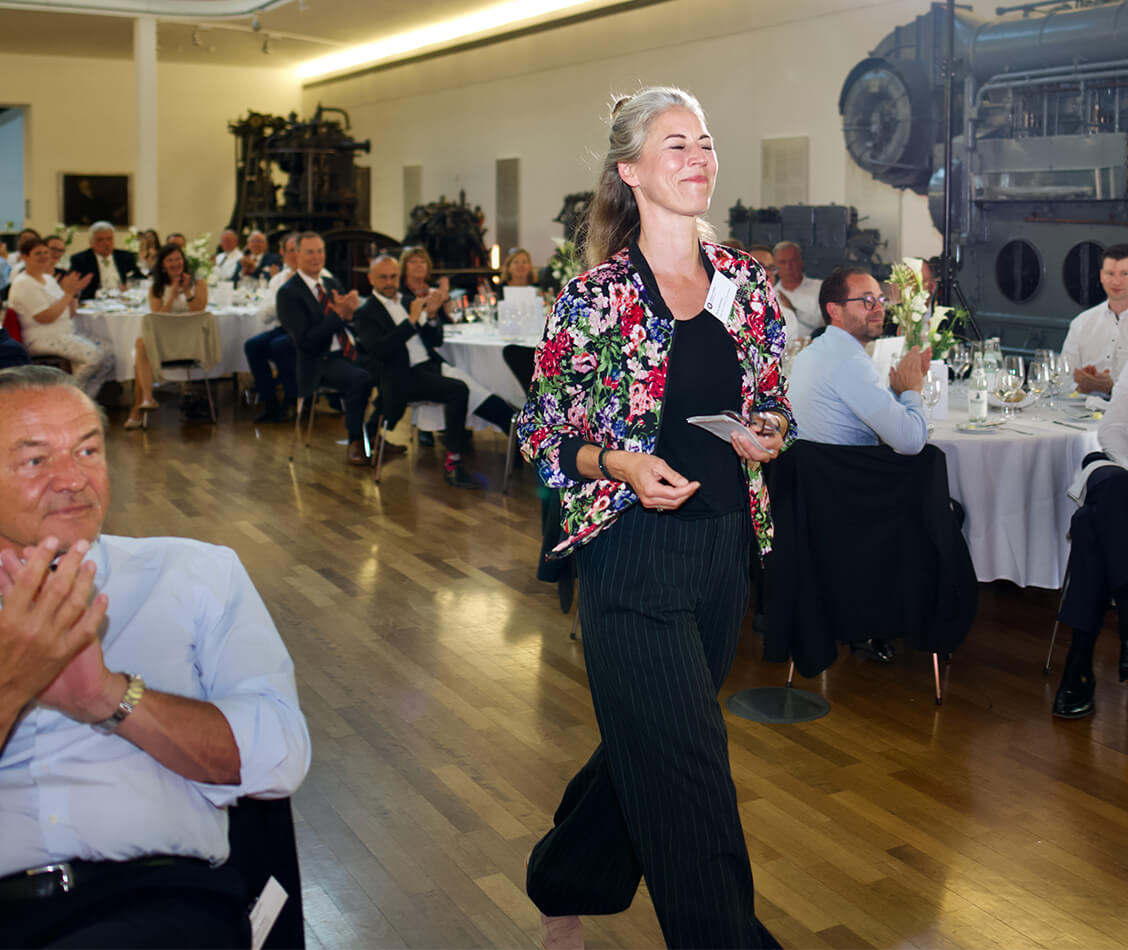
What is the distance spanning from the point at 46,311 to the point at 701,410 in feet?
25.8

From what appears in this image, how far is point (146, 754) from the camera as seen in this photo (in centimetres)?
158

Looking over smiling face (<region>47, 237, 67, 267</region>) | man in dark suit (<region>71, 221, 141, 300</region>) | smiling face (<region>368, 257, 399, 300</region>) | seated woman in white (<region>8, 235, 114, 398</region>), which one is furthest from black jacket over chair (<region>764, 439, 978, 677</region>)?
man in dark suit (<region>71, 221, 141, 300</region>)

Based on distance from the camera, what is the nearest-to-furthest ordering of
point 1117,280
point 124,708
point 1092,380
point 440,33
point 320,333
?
point 124,708 < point 1092,380 < point 1117,280 < point 320,333 < point 440,33

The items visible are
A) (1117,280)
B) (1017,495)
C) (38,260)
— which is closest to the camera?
(1017,495)

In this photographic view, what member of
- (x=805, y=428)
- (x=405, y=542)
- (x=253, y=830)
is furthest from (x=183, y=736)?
(x=405, y=542)

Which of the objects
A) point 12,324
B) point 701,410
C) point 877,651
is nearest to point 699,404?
point 701,410

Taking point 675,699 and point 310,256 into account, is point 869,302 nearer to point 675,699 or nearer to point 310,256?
point 675,699

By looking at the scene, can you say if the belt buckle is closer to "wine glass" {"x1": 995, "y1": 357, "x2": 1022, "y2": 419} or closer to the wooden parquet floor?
the wooden parquet floor

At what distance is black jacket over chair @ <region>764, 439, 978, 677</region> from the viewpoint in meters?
3.55

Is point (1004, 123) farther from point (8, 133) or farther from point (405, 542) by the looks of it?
point (8, 133)

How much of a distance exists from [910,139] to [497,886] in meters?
8.20

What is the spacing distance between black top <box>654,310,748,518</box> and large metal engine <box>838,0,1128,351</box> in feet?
21.6

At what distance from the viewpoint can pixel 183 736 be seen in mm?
1517

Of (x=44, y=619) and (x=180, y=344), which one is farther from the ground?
(x=180, y=344)
